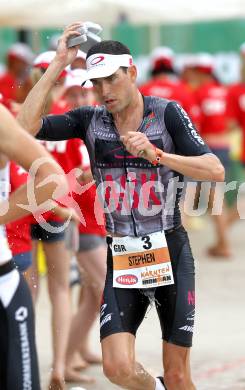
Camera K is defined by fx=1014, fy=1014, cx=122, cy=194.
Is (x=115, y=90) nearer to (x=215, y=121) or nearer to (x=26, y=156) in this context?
(x=26, y=156)

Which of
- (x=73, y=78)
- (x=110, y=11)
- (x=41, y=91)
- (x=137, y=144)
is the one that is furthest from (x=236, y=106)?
(x=137, y=144)

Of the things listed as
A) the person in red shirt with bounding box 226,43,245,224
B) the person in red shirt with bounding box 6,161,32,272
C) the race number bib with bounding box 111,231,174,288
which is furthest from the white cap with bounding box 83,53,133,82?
the person in red shirt with bounding box 226,43,245,224

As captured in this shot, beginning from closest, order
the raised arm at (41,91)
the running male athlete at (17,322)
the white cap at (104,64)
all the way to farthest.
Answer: the running male athlete at (17,322) < the white cap at (104,64) < the raised arm at (41,91)

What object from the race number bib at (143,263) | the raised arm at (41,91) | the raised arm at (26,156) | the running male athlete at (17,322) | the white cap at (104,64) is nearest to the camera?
the raised arm at (26,156)

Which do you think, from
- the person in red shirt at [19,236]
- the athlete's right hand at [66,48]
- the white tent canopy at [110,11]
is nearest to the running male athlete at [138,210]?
the athlete's right hand at [66,48]

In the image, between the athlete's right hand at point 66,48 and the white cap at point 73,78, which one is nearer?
the athlete's right hand at point 66,48

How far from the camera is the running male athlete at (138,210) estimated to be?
5.04 m

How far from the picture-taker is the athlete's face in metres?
5.02

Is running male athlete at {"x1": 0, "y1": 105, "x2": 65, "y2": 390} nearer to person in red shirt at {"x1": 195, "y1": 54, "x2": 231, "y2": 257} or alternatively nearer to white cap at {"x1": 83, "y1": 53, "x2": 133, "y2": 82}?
white cap at {"x1": 83, "y1": 53, "x2": 133, "y2": 82}

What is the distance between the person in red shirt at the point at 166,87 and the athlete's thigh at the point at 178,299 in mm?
6602

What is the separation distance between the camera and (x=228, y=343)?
7.77 m

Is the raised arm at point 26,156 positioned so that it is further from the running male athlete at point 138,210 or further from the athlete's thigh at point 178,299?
the athlete's thigh at point 178,299

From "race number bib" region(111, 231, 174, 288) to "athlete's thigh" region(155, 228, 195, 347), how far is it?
0.04 m

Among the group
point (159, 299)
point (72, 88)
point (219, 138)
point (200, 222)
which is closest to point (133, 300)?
point (159, 299)
